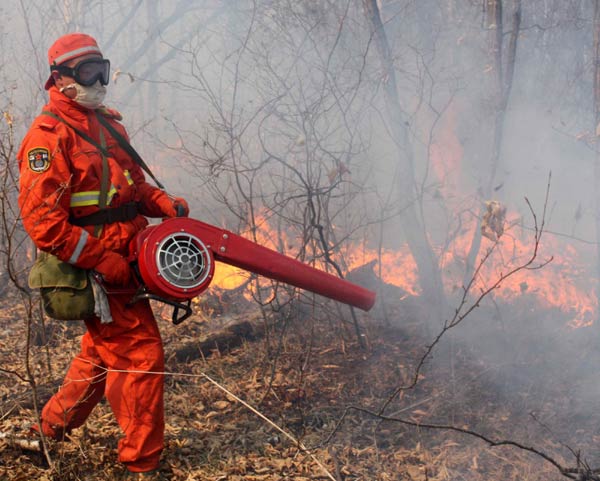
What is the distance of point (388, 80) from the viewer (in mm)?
6168

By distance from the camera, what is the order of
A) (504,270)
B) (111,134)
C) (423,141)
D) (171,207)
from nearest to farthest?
(111,134) < (171,207) < (504,270) < (423,141)

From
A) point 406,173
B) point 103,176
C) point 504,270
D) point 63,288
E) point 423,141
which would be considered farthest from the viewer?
point 423,141

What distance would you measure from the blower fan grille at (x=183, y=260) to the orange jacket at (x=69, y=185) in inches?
10.0

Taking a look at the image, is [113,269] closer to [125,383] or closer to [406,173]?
[125,383]

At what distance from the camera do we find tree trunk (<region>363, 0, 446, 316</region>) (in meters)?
6.09

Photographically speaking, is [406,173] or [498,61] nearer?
[498,61]

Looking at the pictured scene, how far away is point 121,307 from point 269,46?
4023 millimetres

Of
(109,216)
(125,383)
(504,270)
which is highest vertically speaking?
(504,270)

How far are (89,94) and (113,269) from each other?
916mm

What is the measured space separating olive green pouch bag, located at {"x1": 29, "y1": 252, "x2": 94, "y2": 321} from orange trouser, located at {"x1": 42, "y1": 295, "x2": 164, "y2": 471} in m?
0.16

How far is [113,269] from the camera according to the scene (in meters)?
2.83

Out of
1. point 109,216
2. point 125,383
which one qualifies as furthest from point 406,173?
point 125,383

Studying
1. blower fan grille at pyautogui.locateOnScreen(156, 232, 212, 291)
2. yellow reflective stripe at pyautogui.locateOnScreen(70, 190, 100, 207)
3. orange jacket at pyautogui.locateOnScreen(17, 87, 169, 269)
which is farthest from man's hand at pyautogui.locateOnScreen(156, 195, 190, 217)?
yellow reflective stripe at pyautogui.locateOnScreen(70, 190, 100, 207)

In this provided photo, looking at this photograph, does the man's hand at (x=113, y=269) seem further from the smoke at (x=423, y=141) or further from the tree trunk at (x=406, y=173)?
the tree trunk at (x=406, y=173)
